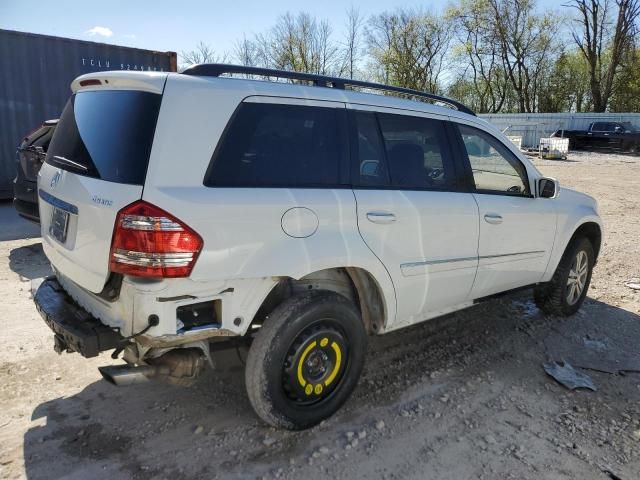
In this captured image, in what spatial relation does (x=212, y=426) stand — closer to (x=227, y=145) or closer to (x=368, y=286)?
(x=368, y=286)

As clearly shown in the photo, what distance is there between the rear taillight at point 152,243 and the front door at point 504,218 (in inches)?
86.4

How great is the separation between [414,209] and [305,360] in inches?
45.2

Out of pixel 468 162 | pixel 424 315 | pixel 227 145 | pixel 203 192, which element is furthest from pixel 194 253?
pixel 468 162

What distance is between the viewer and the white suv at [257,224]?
2.41m

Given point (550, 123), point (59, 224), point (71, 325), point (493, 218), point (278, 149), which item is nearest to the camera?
point (71, 325)

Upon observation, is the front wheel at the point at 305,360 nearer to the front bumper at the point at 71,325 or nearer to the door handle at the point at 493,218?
the front bumper at the point at 71,325

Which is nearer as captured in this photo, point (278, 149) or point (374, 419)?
point (278, 149)

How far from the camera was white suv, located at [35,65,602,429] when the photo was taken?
7.92ft

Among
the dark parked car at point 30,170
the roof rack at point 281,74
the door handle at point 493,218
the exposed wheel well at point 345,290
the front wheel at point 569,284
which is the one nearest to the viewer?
the roof rack at point 281,74

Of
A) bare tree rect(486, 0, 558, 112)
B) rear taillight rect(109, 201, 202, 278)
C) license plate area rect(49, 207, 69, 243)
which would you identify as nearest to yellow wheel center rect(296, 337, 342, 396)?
rear taillight rect(109, 201, 202, 278)

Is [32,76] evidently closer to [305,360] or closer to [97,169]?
[97,169]

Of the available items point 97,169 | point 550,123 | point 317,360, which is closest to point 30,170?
point 97,169

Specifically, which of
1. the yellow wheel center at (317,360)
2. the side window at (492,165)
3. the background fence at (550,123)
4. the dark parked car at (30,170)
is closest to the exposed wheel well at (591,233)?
the side window at (492,165)

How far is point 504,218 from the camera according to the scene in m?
3.87
